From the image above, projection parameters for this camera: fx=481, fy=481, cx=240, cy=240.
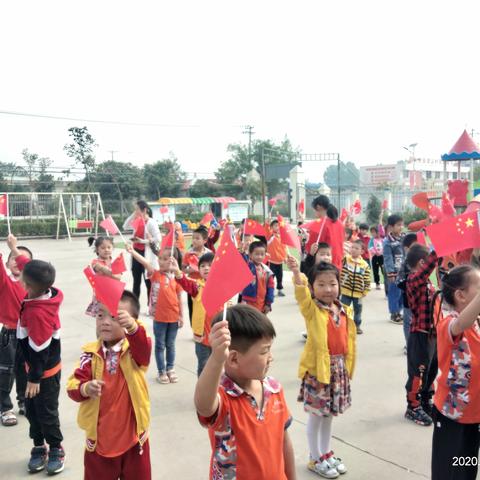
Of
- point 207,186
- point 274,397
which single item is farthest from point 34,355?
point 207,186

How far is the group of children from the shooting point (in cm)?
183

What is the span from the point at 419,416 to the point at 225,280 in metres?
2.78

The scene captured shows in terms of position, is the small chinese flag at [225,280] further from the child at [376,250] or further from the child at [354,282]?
the child at [376,250]

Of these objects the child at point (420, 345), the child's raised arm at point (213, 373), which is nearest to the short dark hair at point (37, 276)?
the child's raised arm at point (213, 373)

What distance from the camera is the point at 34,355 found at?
309 centimetres

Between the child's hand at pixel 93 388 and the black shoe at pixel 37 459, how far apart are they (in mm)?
1299

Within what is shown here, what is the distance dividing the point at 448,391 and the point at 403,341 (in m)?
3.73

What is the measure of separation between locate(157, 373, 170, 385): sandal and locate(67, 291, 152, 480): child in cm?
231

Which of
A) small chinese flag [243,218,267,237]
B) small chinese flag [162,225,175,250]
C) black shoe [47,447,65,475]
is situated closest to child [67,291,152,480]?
black shoe [47,447,65,475]

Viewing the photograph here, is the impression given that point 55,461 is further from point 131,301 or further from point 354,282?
point 354,282

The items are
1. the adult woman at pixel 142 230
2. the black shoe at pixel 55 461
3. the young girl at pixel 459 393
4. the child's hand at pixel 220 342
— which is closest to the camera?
the child's hand at pixel 220 342

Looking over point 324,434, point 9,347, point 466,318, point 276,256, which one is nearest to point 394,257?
point 276,256

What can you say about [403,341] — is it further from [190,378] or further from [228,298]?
[228,298]

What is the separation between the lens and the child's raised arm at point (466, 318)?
2158mm
